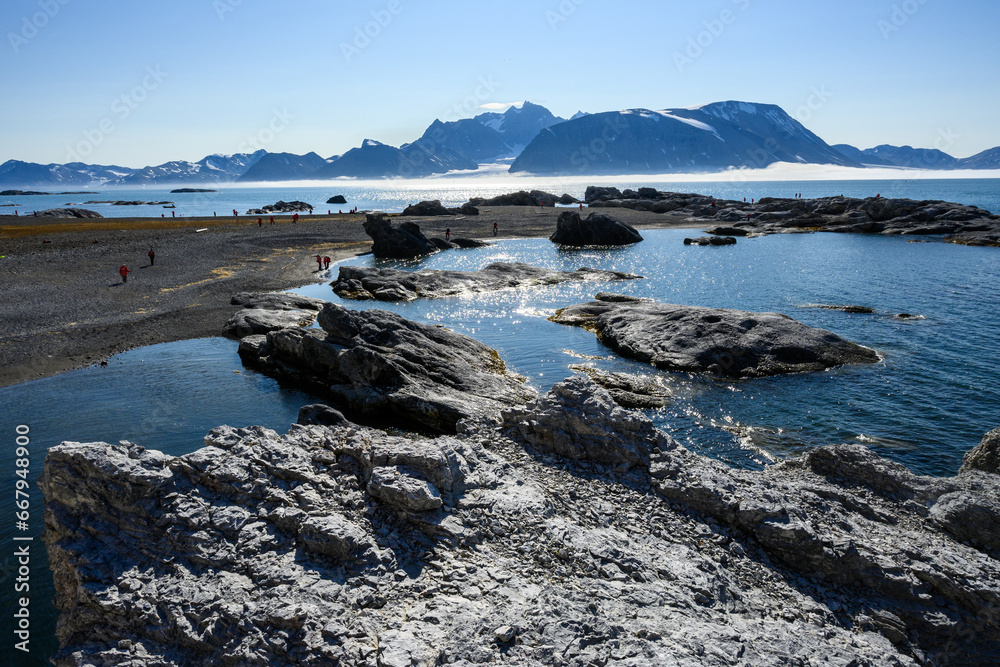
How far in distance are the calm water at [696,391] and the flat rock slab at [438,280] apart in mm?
2157

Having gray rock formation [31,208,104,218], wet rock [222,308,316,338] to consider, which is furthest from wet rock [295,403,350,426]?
gray rock formation [31,208,104,218]

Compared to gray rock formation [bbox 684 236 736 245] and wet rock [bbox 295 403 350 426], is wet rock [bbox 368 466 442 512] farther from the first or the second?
gray rock formation [bbox 684 236 736 245]

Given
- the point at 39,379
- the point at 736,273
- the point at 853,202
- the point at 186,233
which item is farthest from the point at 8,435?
the point at 853,202

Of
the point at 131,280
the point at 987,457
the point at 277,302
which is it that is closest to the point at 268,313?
the point at 277,302

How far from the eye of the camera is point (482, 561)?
10.2 meters

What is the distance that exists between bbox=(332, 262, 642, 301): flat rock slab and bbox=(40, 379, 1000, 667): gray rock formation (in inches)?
1340

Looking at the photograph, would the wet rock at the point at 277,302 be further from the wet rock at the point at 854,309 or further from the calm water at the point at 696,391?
the wet rock at the point at 854,309

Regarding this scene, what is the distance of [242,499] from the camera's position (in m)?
10.9

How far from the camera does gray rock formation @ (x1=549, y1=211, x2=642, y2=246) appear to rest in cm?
7912

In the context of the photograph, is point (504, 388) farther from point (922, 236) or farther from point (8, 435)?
point (922, 236)

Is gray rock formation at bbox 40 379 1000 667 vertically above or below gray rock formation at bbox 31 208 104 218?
below

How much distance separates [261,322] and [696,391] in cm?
2441

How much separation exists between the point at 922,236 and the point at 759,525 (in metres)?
94.5

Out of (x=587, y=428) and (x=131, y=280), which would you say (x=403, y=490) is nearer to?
(x=587, y=428)
